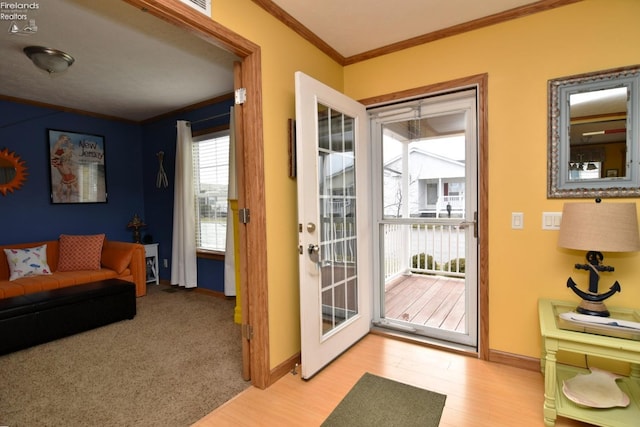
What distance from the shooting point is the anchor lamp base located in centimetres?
180

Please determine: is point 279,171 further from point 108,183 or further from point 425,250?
point 108,183

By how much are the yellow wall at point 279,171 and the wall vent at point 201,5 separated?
255mm

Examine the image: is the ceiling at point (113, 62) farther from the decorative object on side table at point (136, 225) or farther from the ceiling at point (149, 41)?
the decorative object on side table at point (136, 225)

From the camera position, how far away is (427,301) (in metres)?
3.74

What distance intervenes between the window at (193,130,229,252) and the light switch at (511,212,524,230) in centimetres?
329

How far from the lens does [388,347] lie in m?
2.61

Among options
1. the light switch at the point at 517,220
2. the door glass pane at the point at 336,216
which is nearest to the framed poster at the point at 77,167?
the door glass pane at the point at 336,216

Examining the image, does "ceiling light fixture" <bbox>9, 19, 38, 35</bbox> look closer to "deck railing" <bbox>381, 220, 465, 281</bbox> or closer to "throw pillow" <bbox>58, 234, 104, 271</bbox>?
"throw pillow" <bbox>58, 234, 104, 271</bbox>

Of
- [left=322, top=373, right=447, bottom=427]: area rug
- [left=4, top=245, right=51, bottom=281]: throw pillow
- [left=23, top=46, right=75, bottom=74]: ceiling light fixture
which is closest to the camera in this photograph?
[left=322, top=373, right=447, bottom=427]: area rug

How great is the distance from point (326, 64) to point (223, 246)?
276cm

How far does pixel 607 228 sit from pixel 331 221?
1.63 m

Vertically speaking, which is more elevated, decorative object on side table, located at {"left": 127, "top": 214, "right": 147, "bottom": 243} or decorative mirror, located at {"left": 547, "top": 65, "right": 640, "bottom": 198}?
decorative mirror, located at {"left": 547, "top": 65, "right": 640, "bottom": 198}

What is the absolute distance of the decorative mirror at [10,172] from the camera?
372 centimetres

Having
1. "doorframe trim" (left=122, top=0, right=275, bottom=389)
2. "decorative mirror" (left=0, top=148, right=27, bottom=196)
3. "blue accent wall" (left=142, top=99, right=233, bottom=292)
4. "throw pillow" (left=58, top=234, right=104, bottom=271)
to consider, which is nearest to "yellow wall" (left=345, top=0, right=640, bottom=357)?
"doorframe trim" (left=122, top=0, right=275, bottom=389)
